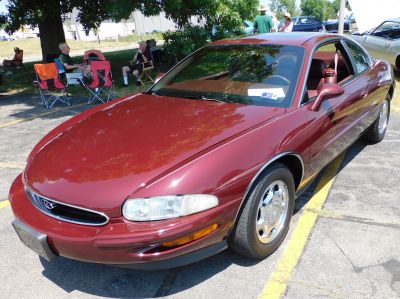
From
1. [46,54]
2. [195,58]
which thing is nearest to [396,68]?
[195,58]

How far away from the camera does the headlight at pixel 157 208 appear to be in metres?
2.23

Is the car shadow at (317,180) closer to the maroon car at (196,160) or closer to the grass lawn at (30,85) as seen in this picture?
the maroon car at (196,160)

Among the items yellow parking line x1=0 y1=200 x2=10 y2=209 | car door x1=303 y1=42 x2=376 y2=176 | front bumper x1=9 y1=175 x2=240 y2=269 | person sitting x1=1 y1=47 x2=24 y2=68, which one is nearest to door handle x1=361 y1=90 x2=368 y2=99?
car door x1=303 y1=42 x2=376 y2=176

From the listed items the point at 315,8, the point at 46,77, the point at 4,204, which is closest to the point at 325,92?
the point at 4,204

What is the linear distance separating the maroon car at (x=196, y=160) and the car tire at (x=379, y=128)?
1052 mm

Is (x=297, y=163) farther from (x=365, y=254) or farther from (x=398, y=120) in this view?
(x=398, y=120)

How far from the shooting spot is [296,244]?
3.05 m

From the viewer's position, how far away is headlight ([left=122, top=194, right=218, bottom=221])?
2227 millimetres

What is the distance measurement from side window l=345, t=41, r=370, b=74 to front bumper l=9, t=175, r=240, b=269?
2680 millimetres

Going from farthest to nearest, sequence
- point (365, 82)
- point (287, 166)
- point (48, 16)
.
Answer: point (48, 16), point (365, 82), point (287, 166)

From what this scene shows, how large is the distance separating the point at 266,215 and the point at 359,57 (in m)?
2.59

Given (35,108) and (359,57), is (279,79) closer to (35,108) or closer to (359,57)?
(359,57)

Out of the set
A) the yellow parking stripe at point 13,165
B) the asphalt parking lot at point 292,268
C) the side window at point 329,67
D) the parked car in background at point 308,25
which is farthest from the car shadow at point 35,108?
the parked car in background at point 308,25

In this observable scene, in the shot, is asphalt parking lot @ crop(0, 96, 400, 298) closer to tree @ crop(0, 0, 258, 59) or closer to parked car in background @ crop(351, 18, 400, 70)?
tree @ crop(0, 0, 258, 59)
